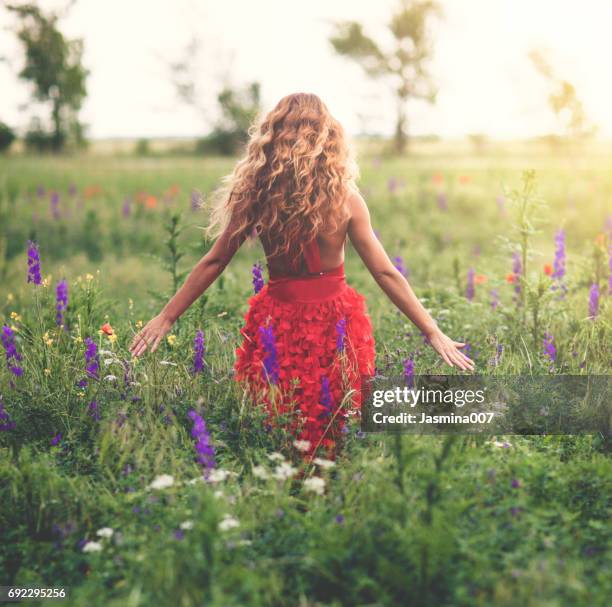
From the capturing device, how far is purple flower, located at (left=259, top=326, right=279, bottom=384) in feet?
11.6

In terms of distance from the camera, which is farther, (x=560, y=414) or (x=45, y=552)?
(x=560, y=414)

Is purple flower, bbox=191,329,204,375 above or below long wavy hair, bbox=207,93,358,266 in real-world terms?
below

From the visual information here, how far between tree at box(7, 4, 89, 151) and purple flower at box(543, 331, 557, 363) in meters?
29.5

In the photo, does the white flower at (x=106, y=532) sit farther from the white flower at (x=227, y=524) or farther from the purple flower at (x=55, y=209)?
the purple flower at (x=55, y=209)

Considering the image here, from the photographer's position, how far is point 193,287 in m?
3.73

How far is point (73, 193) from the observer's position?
1365 centimetres

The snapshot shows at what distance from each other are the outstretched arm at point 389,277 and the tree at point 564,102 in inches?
651

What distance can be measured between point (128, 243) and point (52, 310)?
6.61 metres

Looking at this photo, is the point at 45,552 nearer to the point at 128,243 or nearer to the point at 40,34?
the point at 128,243

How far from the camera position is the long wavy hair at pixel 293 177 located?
3.59 meters

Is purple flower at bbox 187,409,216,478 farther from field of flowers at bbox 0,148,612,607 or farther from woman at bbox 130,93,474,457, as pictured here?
woman at bbox 130,93,474,457

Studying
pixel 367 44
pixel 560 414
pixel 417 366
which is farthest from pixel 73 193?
pixel 367 44

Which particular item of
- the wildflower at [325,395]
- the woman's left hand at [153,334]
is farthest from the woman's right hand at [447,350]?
the woman's left hand at [153,334]

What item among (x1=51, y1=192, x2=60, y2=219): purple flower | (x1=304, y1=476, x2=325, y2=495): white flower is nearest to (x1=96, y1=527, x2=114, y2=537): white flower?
(x1=304, y1=476, x2=325, y2=495): white flower
